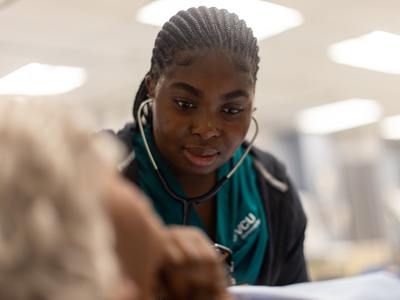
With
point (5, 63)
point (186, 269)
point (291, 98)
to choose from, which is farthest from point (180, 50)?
point (291, 98)

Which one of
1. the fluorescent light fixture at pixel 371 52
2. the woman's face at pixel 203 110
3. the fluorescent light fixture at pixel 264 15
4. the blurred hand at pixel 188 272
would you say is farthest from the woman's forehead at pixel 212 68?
the fluorescent light fixture at pixel 371 52

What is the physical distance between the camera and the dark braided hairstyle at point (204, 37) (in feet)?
3.25

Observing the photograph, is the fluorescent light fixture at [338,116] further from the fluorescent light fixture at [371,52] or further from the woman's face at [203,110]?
the woman's face at [203,110]

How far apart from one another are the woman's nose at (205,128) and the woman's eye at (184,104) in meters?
0.03

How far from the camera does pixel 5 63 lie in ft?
6.97

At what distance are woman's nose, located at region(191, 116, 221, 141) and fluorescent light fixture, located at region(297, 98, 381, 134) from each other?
501cm

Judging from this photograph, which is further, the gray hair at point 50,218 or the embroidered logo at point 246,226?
the embroidered logo at point 246,226

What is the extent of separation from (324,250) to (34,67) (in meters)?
2.56

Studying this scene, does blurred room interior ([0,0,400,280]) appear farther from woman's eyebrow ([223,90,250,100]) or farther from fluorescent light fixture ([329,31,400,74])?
woman's eyebrow ([223,90,250,100])

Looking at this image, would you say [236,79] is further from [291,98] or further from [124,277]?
[291,98]

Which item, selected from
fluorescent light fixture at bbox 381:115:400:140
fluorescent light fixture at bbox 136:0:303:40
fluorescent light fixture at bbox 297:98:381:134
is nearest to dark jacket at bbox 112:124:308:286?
fluorescent light fixture at bbox 136:0:303:40

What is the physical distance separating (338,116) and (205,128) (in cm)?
583

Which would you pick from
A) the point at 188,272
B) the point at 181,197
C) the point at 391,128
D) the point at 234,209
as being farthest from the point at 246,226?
the point at 391,128

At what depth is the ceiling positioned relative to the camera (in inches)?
118
